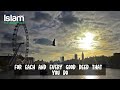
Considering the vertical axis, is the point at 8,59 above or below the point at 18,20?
below

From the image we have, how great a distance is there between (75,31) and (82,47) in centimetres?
26

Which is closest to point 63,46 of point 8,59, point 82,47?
point 82,47

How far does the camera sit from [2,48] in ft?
27.0
